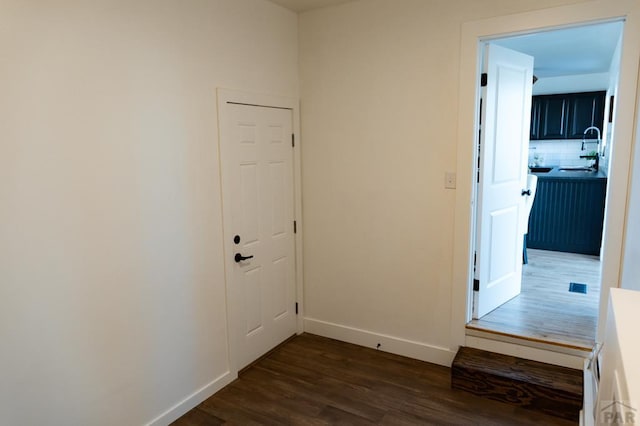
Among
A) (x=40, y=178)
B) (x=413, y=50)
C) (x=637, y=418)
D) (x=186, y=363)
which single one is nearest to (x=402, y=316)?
(x=186, y=363)

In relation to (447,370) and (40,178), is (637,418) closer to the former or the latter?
(40,178)

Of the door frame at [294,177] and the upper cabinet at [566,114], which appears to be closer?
the door frame at [294,177]

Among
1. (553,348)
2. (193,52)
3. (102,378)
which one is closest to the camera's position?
(102,378)

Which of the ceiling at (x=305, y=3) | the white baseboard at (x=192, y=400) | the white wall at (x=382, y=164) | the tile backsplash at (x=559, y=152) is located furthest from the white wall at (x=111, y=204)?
the tile backsplash at (x=559, y=152)

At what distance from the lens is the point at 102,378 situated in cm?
223

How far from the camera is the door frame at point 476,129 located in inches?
95.8

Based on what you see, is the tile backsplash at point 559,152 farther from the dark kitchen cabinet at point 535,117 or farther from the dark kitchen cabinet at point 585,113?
the dark kitchen cabinet at point 585,113

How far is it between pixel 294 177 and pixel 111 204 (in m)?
1.71

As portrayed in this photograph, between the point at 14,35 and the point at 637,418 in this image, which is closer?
the point at 637,418

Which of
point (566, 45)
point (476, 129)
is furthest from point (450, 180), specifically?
point (566, 45)

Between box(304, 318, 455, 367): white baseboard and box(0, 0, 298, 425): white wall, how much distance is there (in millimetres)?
1069

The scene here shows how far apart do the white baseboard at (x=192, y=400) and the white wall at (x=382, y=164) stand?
1.09 metres

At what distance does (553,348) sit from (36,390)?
9.82 feet

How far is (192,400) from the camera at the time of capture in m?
2.78
